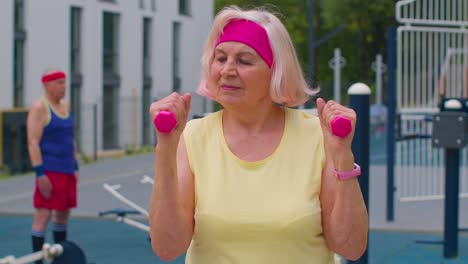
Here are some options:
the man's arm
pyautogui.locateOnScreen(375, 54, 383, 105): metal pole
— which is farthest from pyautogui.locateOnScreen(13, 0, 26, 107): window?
pyautogui.locateOnScreen(375, 54, 383, 105): metal pole

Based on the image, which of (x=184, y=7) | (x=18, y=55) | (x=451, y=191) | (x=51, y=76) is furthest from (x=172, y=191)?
(x=184, y=7)

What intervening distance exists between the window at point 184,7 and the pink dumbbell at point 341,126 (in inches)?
1078

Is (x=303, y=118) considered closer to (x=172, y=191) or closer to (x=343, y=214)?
(x=343, y=214)

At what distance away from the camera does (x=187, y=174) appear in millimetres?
3090

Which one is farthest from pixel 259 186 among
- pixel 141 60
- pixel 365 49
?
pixel 365 49

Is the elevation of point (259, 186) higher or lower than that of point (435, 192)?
higher

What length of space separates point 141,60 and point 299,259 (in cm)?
2454

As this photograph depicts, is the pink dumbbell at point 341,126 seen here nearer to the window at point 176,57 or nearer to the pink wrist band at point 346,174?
the pink wrist band at point 346,174

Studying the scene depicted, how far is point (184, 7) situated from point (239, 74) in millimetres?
27546

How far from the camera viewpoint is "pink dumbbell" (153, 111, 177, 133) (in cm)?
289

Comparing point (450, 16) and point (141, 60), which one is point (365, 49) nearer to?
point (141, 60)

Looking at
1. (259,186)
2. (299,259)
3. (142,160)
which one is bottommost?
(142,160)

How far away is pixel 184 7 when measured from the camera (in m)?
30.4

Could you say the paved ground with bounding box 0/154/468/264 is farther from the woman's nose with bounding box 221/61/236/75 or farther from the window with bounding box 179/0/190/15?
the window with bounding box 179/0/190/15
